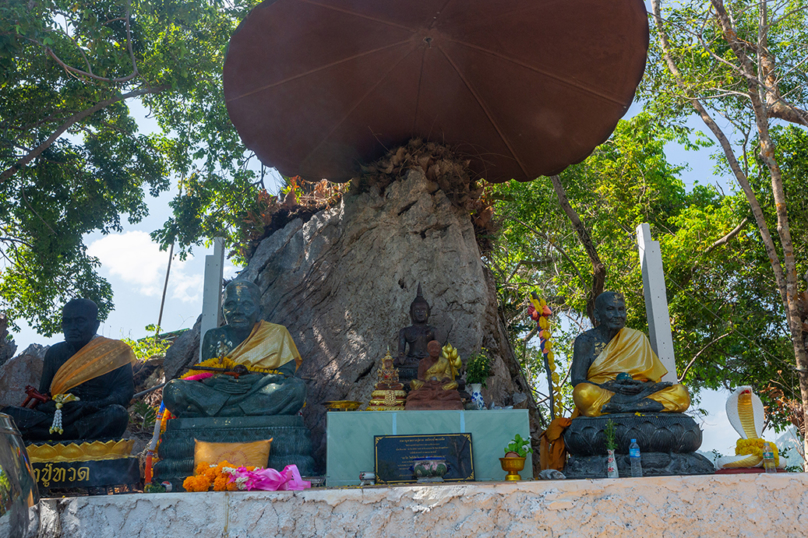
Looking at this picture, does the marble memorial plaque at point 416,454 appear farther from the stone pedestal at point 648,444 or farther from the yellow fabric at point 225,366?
the yellow fabric at point 225,366

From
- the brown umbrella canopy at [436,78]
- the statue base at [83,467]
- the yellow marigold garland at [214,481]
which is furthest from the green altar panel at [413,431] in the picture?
the brown umbrella canopy at [436,78]

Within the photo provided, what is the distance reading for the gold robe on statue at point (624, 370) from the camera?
5977 millimetres

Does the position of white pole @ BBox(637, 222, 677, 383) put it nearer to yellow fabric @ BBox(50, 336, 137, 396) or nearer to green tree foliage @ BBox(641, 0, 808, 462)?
green tree foliage @ BBox(641, 0, 808, 462)

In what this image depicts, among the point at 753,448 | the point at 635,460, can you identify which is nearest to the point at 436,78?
the point at 635,460

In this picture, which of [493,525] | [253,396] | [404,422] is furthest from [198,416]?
[493,525]

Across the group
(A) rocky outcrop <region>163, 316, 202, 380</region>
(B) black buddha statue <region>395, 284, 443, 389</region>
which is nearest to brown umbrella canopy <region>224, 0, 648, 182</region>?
(B) black buddha statue <region>395, 284, 443, 389</region>

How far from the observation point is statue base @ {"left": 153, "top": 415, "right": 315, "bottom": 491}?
5742mm

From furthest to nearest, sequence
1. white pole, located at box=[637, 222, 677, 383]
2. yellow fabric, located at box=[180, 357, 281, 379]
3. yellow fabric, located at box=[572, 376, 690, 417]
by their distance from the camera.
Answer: white pole, located at box=[637, 222, 677, 383] → yellow fabric, located at box=[180, 357, 281, 379] → yellow fabric, located at box=[572, 376, 690, 417]

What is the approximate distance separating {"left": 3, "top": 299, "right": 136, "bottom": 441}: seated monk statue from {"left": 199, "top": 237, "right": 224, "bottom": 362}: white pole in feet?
4.01

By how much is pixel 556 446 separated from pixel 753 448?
180 centimetres

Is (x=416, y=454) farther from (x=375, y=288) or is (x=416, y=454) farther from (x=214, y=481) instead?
(x=375, y=288)

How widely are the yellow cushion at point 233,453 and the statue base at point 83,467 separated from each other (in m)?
0.76

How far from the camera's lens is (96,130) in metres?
10.4

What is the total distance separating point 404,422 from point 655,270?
3.87 meters
